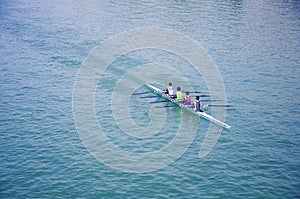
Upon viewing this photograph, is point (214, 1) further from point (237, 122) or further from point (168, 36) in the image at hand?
point (237, 122)

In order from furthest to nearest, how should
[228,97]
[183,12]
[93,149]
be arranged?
[183,12], [228,97], [93,149]

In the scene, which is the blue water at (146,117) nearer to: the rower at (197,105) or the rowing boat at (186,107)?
the rowing boat at (186,107)

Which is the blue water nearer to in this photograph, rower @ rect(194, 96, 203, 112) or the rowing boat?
the rowing boat

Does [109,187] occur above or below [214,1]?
below

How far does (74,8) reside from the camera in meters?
125

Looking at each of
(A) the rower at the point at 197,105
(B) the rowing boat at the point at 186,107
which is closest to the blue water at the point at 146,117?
(B) the rowing boat at the point at 186,107

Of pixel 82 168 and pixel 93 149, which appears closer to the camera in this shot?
pixel 82 168

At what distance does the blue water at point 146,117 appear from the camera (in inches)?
1443

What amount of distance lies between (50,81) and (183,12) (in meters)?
66.8

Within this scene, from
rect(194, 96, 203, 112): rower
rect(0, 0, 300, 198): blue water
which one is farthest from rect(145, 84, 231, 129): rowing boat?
rect(0, 0, 300, 198): blue water

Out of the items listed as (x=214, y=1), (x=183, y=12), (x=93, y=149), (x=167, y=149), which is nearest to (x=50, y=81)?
(x=93, y=149)

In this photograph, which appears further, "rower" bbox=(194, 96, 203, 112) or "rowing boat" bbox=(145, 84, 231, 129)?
"rower" bbox=(194, 96, 203, 112)

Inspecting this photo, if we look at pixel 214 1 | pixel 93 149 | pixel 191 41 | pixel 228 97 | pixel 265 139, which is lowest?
pixel 93 149

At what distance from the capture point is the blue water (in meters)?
36.7
